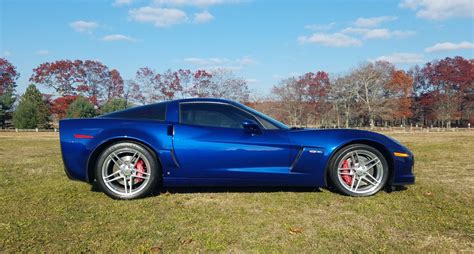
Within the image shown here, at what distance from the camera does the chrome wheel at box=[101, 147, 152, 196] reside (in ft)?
12.9

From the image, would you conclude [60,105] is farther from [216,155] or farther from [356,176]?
[356,176]

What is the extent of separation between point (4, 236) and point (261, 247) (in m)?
2.04

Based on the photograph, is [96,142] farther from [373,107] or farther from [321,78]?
[321,78]

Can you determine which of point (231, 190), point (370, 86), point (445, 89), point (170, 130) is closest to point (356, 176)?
point (231, 190)

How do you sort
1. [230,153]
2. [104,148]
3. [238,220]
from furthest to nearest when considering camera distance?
[104,148]
[230,153]
[238,220]

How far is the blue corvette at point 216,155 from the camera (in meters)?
3.89

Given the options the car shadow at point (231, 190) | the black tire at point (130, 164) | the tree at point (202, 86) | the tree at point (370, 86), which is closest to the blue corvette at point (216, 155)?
the black tire at point (130, 164)

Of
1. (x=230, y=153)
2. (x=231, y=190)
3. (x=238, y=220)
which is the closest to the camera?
(x=238, y=220)

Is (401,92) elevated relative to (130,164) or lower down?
elevated

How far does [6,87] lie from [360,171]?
68831 millimetres

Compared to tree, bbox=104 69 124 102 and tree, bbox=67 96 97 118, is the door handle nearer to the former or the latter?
tree, bbox=67 96 97 118

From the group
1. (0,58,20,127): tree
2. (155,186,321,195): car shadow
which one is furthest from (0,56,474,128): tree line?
(155,186,321,195): car shadow

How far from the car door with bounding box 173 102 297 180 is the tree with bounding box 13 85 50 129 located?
52884 mm

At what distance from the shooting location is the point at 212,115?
4.16 meters
